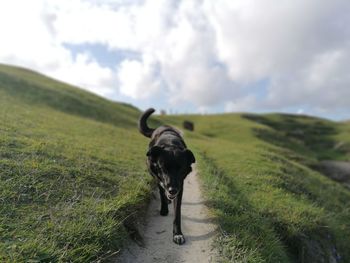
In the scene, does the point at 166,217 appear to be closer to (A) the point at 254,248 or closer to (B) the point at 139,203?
(B) the point at 139,203

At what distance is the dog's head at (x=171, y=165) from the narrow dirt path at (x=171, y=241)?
138 centimetres

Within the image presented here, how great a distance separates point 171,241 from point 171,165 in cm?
201

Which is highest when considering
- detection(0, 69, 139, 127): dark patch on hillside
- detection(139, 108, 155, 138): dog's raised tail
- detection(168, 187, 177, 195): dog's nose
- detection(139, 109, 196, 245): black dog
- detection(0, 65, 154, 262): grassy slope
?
detection(0, 69, 139, 127): dark patch on hillside

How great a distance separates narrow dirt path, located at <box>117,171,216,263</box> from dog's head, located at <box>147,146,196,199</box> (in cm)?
138

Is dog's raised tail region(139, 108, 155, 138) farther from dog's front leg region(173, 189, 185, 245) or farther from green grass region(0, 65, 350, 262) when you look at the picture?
dog's front leg region(173, 189, 185, 245)

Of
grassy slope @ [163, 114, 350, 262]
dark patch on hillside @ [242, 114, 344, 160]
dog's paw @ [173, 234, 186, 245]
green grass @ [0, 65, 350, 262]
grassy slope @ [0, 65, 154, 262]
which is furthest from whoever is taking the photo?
dark patch on hillside @ [242, 114, 344, 160]

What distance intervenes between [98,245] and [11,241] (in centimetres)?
159

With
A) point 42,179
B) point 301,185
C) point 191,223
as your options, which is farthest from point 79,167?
point 301,185

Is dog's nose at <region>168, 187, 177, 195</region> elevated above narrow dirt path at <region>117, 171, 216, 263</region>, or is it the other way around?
dog's nose at <region>168, 187, 177, 195</region>

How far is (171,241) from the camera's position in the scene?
8.80m

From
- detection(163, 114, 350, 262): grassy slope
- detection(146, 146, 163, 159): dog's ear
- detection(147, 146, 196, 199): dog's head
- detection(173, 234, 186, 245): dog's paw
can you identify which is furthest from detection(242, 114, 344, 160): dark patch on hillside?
detection(146, 146, 163, 159): dog's ear

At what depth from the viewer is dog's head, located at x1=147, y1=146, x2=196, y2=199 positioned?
26.4 ft

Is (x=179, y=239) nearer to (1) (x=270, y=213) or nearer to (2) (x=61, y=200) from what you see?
(2) (x=61, y=200)

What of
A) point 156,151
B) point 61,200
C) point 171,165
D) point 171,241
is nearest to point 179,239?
point 171,241
